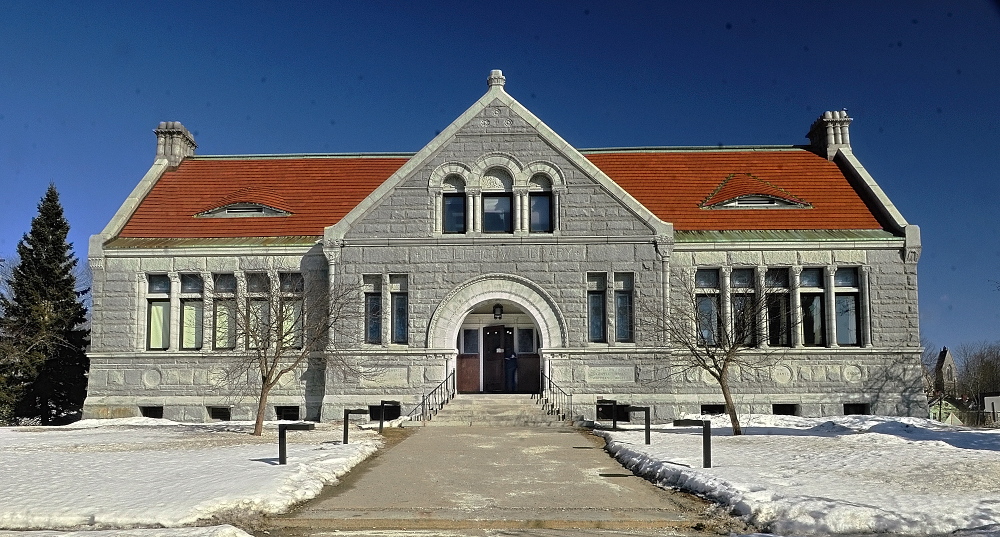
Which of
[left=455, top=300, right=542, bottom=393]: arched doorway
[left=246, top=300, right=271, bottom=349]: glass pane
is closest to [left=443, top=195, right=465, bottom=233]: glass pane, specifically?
[left=455, top=300, right=542, bottom=393]: arched doorway

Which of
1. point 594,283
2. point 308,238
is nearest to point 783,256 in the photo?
point 594,283

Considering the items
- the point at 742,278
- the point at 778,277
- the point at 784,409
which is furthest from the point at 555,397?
the point at 778,277

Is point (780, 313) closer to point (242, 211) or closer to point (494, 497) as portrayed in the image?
point (242, 211)

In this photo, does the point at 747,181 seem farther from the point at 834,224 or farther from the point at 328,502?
the point at 328,502

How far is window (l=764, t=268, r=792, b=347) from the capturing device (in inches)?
1087

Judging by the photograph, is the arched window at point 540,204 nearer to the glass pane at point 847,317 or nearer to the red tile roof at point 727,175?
the red tile roof at point 727,175

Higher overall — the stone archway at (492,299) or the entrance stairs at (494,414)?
the stone archway at (492,299)

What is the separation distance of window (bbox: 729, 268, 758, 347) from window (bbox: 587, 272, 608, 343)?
379 centimetres

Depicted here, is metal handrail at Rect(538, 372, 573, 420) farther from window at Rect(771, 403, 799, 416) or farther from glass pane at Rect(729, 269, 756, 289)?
window at Rect(771, 403, 799, 416)

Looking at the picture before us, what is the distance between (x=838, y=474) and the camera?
1360cm

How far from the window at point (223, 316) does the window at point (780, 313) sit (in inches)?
647

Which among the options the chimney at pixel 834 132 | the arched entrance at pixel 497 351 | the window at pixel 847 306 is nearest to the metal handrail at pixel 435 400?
the arched entrance at pixel 497 351

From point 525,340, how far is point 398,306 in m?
4.85

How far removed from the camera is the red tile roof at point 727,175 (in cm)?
2866
